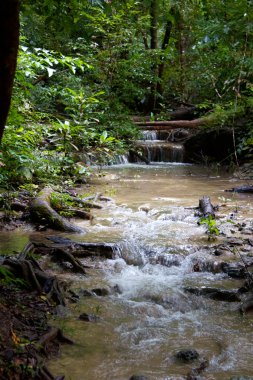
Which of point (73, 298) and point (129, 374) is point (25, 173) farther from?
point (129, 374)

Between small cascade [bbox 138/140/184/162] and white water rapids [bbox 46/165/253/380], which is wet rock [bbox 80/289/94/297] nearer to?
white water rapids [bbox 46/165/253/380]

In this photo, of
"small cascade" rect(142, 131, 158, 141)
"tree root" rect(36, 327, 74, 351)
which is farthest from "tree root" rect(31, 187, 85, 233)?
"small cascade" rect(142, 131, 158, 141)

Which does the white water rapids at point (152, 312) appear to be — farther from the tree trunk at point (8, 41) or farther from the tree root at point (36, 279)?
the tree trunk at point (8, 41)

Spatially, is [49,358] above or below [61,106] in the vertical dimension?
below

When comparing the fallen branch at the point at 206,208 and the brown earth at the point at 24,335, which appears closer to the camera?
the brown earth at the point at 24,335

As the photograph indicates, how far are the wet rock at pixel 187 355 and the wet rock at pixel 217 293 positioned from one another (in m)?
1.23

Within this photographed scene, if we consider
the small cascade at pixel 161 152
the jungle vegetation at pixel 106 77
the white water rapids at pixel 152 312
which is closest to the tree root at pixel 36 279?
the white water rapids at pixel 152 312

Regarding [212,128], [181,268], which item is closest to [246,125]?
[212,128]

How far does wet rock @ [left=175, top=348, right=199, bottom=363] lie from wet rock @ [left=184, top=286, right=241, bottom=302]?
→ 1229mm

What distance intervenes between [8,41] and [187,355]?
8.00 feet

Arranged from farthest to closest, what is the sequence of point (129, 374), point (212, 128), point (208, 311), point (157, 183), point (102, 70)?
point (102, 70) → point (212, 128) → point (157, 183) → point (208, 311) → point (129, 374)

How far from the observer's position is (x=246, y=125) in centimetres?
1358

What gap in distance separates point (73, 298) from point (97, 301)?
0.24 m

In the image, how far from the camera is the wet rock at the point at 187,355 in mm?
3033
